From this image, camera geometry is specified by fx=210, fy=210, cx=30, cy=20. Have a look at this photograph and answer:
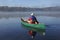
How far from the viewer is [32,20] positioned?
961 inches

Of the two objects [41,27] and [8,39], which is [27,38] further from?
[41,27]

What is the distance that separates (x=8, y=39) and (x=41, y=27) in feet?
18.0

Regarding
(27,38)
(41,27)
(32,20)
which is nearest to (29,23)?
(32,20)

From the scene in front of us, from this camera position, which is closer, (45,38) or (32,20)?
(45,38)

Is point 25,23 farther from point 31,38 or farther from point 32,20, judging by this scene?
point 31,38

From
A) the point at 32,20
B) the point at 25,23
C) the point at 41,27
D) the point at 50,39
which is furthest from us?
the point at 25,23

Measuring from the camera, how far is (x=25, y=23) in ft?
85.4

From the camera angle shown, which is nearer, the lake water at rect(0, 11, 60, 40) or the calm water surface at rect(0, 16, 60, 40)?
the calm water surface at rect(0, 16, 60, 40)

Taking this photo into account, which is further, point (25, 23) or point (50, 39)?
point (25, 23)

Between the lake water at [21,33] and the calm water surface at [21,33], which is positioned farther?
the lake water at [21,33]

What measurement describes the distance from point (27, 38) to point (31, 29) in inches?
209

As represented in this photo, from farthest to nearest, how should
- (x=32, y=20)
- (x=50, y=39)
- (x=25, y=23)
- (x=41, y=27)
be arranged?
(x=25, y=23) → (x=32, y=20) → (x=41, y=27) → (x=50, y=39)

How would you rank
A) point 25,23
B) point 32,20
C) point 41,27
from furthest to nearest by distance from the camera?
point 25,23 < point 32,20 < point 41,27

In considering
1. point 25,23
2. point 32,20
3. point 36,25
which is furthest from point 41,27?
point 25,23
